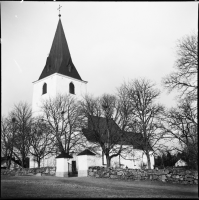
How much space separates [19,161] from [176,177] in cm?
2184

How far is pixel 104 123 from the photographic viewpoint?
22.8m

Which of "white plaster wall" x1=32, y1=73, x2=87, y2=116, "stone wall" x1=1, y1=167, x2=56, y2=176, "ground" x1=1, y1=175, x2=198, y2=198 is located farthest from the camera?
"white plaster wall" x1=32, y1=73, x2=87, y2=116

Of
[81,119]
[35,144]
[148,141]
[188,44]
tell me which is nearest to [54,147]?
[35,144]

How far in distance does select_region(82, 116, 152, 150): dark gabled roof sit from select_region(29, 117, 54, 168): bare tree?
672 centimetres

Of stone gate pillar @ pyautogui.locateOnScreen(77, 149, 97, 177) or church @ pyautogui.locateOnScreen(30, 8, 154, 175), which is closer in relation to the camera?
stone gate pillar @ pyautogui.locateOnScreen(77, 149, 97, 177)

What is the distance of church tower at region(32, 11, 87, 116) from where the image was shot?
39.6 metres

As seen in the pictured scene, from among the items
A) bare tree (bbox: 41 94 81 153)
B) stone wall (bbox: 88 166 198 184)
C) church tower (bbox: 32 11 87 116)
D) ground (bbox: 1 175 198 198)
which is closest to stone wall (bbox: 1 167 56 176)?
stone wall (bbox: 88 166 198 184)

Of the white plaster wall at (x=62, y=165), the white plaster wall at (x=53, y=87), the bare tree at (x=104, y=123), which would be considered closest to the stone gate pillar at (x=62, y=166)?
the white plaster wall at (x=62, y=165)

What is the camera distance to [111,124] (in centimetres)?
2259

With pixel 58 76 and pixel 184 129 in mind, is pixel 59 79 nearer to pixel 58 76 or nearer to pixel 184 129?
pixel 58 76

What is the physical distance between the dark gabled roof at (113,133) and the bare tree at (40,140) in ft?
22.0

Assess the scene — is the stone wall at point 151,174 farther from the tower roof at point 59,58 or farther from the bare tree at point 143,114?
the tower roof at point 59,58

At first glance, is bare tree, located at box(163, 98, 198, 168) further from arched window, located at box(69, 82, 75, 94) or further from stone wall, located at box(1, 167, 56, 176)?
arched window, located at box(69, 82, 75, 94)

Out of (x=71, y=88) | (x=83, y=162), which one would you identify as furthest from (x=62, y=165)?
(x=71, y=88)
